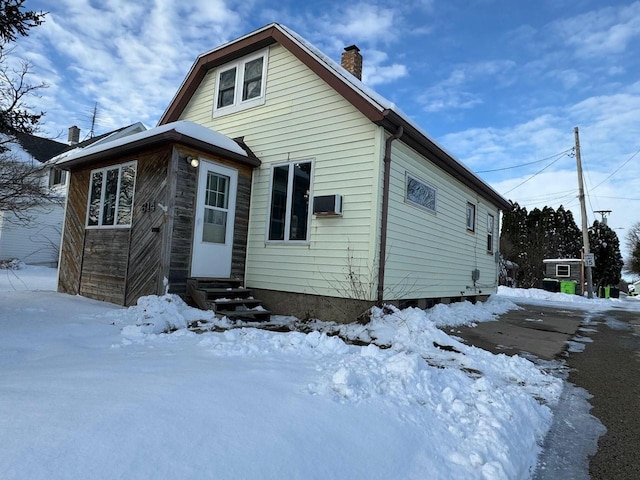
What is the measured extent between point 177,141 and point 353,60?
17.5 ft

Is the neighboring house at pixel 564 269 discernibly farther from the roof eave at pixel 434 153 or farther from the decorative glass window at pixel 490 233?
the roof eave at pixel 434 153

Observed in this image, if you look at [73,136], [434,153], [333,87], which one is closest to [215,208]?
[333,87]

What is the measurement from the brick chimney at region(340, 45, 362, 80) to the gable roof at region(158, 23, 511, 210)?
6.73 feet

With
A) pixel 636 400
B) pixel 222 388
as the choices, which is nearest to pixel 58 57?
pixel 222 388

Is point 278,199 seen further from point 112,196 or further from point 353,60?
point 353,60

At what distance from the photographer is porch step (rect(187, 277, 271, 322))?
680 centimetres

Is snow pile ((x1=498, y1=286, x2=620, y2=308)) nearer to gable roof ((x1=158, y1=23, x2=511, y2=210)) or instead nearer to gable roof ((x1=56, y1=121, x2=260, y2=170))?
gable roof ((x1=158, y1=23, x2=511, y2=210))

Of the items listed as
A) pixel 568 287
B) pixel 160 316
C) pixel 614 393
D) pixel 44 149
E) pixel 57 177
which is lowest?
pixel 614 393

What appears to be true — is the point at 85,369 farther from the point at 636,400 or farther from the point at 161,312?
the point at 636,400

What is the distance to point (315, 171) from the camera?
773 cm

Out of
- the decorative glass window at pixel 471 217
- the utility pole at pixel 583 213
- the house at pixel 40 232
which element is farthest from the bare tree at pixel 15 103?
the utility pole at pixel 583 213

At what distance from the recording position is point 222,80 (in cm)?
1003

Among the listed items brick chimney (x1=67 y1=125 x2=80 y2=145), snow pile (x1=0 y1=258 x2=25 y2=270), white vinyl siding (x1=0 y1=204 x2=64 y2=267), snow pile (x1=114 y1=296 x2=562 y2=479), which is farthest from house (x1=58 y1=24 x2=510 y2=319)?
brick chimney (x1=67 y1=125 x2=80 y2=145)

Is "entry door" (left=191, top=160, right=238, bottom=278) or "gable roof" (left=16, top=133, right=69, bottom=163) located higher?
"gable roof" (left=16, top=133, right=69, bottom=163)
